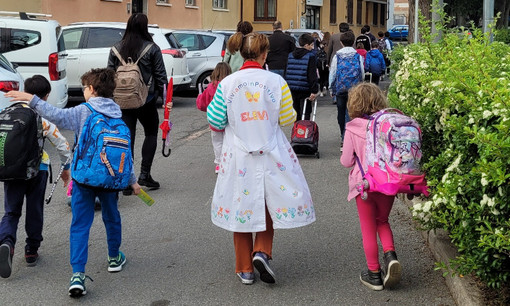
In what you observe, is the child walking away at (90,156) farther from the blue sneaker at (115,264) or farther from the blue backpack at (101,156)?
the blue sneaker at (115,264)

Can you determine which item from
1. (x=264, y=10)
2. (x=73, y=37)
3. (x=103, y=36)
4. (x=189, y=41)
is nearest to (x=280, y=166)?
(x=103, y=36)

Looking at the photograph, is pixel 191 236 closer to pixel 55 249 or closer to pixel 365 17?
pixel 55 249

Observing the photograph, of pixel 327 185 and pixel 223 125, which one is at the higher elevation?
pixel 223 125

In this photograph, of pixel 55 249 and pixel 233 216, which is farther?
pixel 55 249

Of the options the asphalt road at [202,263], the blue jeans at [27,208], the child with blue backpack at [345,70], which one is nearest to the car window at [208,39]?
the child with blue backpack at [345,70]

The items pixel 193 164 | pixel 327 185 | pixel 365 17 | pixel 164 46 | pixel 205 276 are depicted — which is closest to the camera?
pixel 205 276

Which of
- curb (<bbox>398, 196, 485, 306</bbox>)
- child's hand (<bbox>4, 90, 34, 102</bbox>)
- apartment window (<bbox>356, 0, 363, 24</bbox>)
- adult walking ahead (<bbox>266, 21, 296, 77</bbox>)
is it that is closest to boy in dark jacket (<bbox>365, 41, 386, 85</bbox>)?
adult walking ahead (<bbox>266, 21, 296, 77</bbox>)

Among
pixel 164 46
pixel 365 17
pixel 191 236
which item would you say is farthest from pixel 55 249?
pixel 365 17

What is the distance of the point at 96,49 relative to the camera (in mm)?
16766

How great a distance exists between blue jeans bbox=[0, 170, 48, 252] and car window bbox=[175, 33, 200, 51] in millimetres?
13737

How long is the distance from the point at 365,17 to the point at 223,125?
5761 centimetres

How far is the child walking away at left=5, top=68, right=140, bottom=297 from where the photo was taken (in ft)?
17.4

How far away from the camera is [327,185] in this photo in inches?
360

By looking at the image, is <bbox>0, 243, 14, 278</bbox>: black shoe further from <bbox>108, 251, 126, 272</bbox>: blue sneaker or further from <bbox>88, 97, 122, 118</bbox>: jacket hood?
<bbox>88, 97, 122, 118</bbox>: jacket hood
